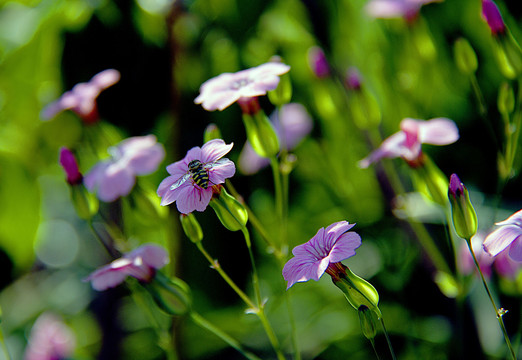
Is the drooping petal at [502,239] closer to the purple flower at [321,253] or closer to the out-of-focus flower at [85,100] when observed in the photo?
the purple flower at [321,253]

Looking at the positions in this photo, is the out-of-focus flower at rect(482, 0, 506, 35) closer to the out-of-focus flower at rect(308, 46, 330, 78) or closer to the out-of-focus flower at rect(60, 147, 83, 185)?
the out-of-focus flower at rect(308, 46, 330, 78)

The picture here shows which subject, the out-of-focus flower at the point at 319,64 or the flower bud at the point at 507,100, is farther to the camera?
the out-of-focus flower at the point at 319,64

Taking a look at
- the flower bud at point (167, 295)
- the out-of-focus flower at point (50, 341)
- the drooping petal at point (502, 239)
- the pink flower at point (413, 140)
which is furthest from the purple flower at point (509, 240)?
the out-of-focus flower at point (50, 341)

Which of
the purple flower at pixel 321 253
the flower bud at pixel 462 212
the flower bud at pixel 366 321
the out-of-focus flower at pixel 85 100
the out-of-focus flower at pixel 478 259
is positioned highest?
the out-of-focus flower at pixel 85 100

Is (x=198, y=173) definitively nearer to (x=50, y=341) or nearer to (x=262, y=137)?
(x=262, y=137)

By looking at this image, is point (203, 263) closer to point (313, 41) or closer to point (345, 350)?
point (345, 350)

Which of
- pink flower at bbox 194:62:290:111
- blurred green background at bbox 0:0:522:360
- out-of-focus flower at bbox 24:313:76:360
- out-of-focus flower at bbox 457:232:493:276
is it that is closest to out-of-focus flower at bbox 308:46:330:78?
blurred green background at bbox 0:0:522:360

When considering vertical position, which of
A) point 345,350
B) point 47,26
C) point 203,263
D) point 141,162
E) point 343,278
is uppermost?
point 47,26

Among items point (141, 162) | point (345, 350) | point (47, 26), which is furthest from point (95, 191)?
point (345, 350)
